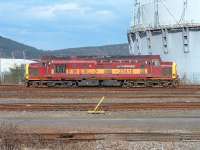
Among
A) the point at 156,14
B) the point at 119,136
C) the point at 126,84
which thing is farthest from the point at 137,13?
the point at 119,136

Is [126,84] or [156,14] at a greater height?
[156,14]

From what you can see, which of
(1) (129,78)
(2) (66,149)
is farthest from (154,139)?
(1) (129,78)

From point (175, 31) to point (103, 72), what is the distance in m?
17.4

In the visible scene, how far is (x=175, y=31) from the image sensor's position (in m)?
67.6

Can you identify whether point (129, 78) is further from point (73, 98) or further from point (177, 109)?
point (177, 109)

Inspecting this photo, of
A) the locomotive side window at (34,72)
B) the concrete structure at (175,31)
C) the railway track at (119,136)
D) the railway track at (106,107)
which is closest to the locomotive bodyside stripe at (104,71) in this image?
the locomotive side window at (34,72)

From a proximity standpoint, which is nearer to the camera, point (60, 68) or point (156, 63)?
point (60, 68)

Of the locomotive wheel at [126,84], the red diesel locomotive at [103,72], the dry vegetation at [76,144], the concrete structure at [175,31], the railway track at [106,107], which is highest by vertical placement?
the concrete structure at [175,31]

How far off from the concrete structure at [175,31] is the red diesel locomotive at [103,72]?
470 inches

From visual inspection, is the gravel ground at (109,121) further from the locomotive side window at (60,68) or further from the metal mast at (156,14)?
the metal mast at (156,14)

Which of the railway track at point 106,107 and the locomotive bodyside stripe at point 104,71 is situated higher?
the locomotive bodyside stripe at point 104,71

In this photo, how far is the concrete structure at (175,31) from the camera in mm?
66125

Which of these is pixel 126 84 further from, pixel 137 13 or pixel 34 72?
pixel 137 13

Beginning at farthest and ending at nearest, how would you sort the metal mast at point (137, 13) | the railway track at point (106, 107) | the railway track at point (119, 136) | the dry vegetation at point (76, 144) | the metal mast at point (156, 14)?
the metal mast at point (137, 13), the metal mast at point (156, 14), the railway track at point (106, 107), the railway track at point (119, 136), the dry vegetation at point (76, 144)
